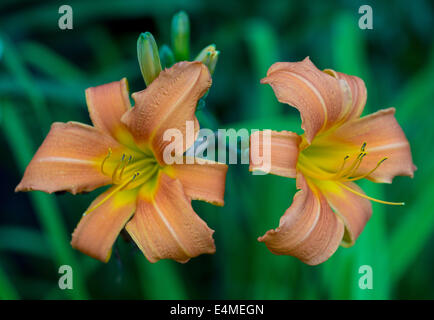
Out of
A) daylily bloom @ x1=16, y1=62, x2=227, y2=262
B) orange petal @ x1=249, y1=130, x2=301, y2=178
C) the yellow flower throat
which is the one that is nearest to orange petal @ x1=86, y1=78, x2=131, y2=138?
daylily bloom @ x1=16, y1=62, x2=227, y2=262

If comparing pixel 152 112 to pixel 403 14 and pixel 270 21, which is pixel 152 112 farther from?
pixel 403 14

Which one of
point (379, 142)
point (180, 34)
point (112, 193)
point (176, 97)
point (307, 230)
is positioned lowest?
point (307, 230)

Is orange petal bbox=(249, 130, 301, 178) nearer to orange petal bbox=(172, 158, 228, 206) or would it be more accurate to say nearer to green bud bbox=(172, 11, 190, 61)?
orange petal bbox=(172, 158, 228, 206)

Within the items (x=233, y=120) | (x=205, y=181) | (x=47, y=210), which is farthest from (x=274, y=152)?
(x=233, y=120)

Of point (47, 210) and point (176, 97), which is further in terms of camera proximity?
point (47, 210)

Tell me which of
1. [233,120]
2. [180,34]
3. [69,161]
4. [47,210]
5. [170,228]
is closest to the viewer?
[170,228]

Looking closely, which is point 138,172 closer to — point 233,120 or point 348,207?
point 348,207

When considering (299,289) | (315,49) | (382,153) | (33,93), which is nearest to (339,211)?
(382,153)
